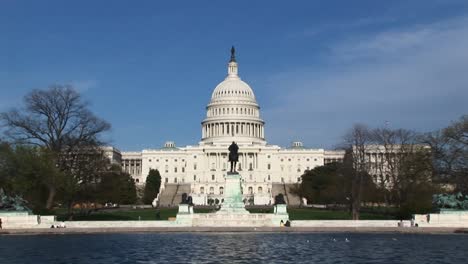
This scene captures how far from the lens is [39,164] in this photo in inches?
2119

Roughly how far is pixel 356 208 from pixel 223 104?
113 metres

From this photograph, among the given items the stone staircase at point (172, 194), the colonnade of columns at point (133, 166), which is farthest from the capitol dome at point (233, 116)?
the stone staircase at point (172, 194)

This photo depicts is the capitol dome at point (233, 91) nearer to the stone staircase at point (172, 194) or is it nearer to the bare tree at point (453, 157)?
the stone staircase at point (172, 194)

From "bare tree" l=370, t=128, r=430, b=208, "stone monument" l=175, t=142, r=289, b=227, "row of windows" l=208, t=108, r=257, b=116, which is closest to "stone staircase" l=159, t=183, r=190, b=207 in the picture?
"row of windows" l=208, t=108, r=257, b=116

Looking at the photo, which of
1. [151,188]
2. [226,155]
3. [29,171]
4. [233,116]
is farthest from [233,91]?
[29,171]

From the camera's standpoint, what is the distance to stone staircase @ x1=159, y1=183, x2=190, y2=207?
4851 inches

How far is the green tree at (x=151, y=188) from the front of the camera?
414 ft

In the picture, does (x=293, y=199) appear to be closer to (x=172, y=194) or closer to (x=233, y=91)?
(x=172, y=194)

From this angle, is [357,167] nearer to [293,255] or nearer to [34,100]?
[34,100]

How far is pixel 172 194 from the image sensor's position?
136 meters

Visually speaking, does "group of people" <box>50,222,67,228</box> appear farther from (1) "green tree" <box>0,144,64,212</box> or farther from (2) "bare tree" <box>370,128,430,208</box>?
(2) "bare tree" <box>370,128,430,208</box>

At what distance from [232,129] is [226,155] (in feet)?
31.0

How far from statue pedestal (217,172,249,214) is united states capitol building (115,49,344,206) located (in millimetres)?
96344

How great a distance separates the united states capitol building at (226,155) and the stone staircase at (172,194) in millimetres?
2840
